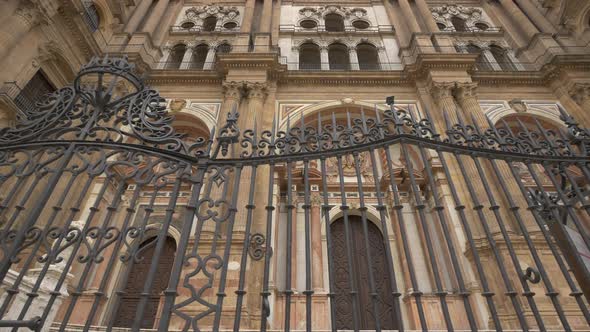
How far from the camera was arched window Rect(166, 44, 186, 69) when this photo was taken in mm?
12414

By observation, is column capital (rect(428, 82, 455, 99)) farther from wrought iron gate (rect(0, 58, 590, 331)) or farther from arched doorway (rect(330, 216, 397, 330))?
arched doorway (rect(330, 216, 397, 330))

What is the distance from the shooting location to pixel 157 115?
11.6 feet

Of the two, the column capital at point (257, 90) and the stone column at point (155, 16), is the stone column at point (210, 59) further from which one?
the column capital at point (257, 90)

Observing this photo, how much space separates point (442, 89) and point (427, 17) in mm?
5348

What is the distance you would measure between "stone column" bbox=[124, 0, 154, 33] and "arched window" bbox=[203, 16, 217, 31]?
2.57 meters

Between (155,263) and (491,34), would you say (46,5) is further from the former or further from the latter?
(491,34)

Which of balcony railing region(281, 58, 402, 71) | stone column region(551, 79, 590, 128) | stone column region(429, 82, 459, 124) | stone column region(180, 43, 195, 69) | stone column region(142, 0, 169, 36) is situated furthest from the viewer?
stone column region(142, 0, 169, 36)

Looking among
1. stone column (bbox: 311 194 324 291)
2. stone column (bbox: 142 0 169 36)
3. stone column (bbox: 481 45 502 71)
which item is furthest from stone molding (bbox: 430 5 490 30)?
stone column (bbox: 142 0 169 36)

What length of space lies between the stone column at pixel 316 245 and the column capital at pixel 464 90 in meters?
5.27

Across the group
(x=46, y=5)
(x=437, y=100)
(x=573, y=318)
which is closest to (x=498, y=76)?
(x=437, y=100)

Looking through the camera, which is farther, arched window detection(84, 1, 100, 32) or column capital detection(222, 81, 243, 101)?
arched window detection(84, 1, 100, 32)

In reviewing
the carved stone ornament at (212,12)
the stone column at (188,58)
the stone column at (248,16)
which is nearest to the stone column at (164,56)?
the stone column at (188,58)

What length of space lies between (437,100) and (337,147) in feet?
24.6

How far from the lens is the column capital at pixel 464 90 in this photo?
31.1 ft
